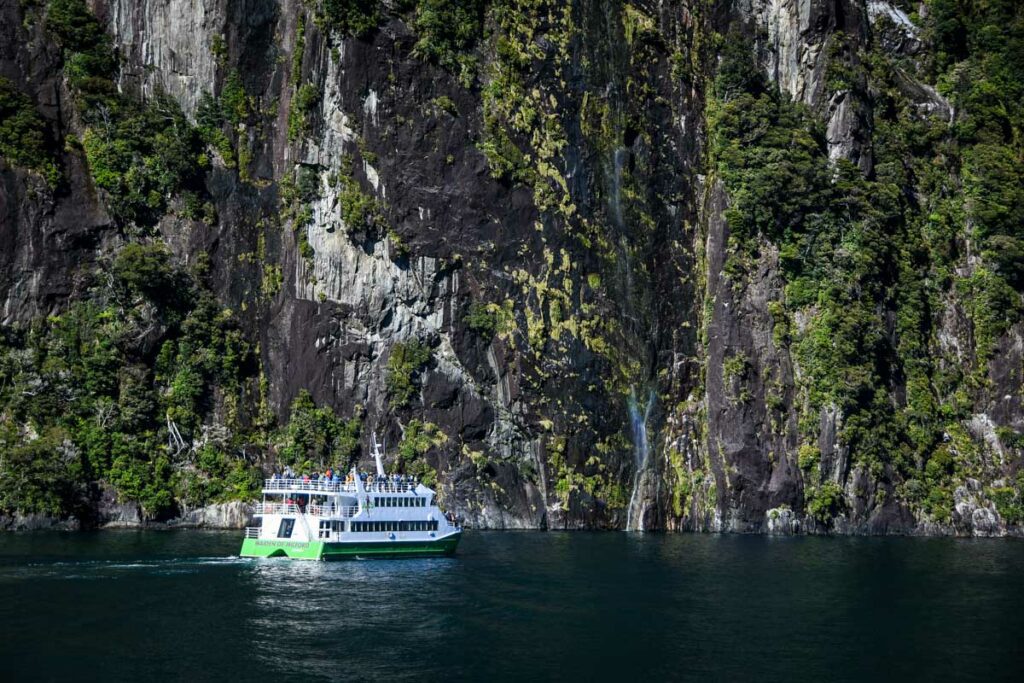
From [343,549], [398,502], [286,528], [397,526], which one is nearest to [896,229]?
[398,502]

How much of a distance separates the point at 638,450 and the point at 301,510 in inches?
1382

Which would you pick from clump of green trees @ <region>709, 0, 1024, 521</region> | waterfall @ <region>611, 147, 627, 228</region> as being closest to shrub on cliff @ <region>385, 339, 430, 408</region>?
waterfall @ <region>611, 147, 627, 228</region>

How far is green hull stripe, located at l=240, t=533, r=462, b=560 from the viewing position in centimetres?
6806

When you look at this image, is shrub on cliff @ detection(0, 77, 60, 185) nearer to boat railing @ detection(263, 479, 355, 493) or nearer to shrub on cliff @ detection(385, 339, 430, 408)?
shrub on cliff @ detection(385, 339, 430, 408)

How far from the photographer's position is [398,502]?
72.5 metres

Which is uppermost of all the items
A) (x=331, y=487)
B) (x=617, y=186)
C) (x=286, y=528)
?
(x=617, y=186)

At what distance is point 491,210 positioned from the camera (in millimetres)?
97438

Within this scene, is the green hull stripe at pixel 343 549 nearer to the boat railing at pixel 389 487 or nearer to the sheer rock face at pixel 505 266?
the boat railing at pixel 389 487

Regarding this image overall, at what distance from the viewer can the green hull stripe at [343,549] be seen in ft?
223

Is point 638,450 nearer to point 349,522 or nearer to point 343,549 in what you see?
point 349,522

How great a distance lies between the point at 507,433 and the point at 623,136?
2997 centimetres

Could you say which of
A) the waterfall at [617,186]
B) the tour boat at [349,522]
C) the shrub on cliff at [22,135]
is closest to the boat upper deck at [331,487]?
the tour boat at [349,522]

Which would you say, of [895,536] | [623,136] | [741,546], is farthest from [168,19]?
[895,536]

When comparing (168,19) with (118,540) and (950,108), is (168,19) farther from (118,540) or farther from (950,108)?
(950,108)
